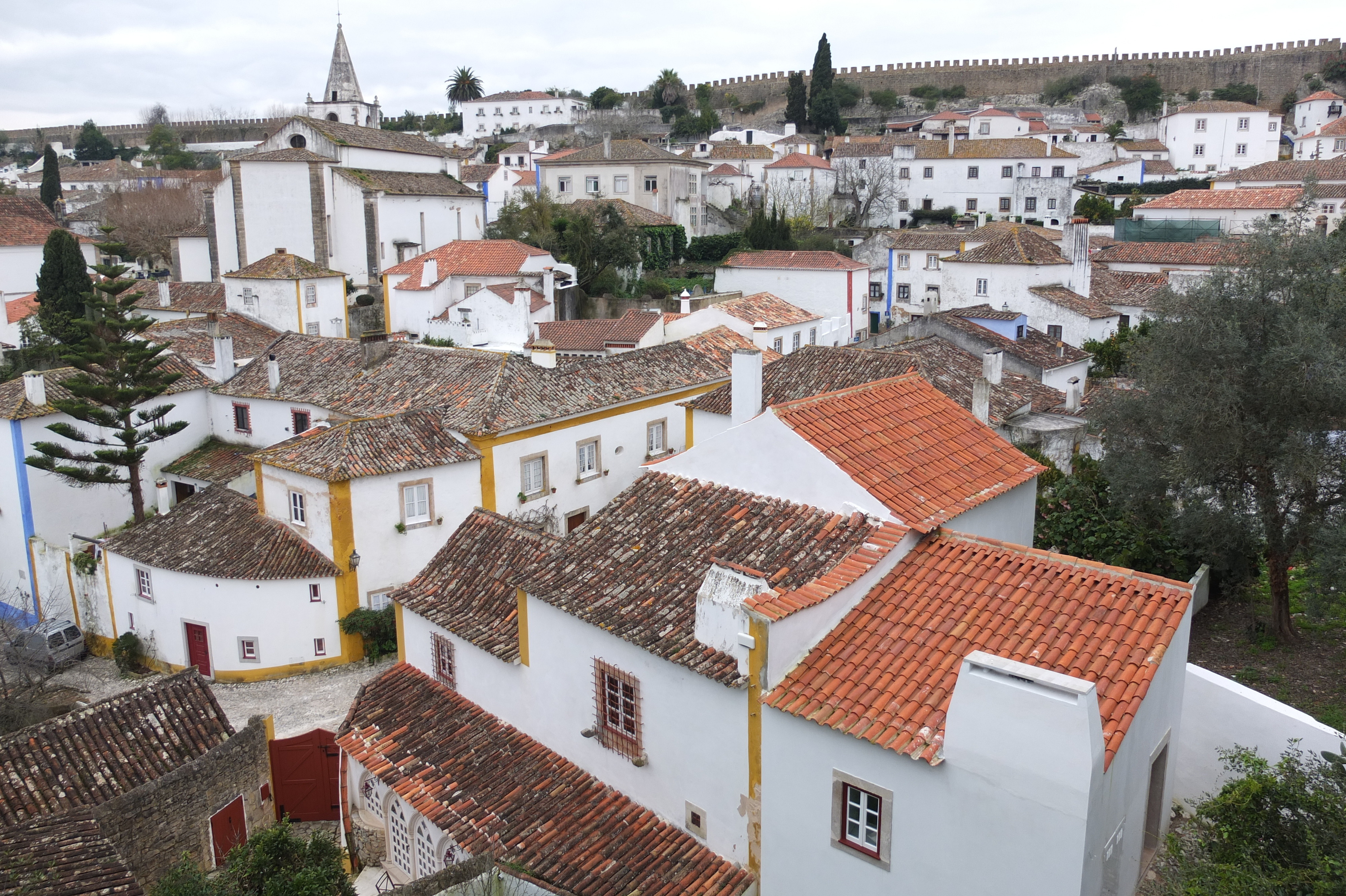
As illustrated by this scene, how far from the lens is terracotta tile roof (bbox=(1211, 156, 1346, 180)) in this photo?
147 feet

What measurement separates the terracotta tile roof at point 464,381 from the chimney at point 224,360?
0.44 meters

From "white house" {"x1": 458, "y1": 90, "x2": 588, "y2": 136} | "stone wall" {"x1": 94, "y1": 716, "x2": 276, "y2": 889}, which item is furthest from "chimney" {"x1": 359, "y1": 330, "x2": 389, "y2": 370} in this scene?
"white house" {"x1": 458, "y1": 90, "x2": 588, "y2": 136}

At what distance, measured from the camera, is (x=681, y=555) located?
10.6 m

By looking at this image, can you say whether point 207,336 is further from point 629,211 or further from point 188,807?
point 629,211

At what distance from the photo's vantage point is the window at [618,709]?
33.2 ft

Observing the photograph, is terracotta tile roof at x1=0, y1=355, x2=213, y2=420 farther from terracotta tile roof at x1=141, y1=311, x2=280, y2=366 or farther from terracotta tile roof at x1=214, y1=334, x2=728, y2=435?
terracotta tile roof at x1=141, y1=311, x2=280, y2=366

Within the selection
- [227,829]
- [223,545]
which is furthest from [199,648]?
[227,829]

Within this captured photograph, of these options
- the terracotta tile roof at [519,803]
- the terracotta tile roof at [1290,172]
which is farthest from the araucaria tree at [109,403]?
the terracotta tile roof at [1290,172]

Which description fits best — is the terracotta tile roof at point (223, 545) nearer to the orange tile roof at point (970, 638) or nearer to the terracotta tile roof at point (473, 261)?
the orange tile roof at point (970, 638)

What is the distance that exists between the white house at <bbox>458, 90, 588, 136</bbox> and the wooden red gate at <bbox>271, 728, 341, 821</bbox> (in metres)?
79.6

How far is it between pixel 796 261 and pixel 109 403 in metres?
24.3

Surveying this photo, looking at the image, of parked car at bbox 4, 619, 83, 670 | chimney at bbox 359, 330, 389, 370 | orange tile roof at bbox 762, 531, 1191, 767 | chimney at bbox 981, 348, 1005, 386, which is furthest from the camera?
chimney at bbox 359, 330, 389, 370

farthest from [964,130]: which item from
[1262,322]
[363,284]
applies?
[1262,322]

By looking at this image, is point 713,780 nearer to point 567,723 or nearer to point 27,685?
point 567,723
